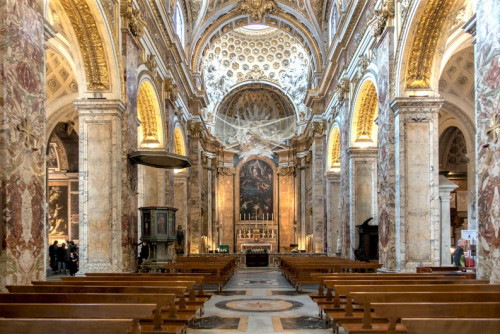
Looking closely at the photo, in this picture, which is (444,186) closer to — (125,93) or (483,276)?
(483,276)

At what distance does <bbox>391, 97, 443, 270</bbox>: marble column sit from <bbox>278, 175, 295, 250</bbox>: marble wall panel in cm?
2266

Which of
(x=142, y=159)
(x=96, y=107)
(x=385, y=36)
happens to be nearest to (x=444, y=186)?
(x=385, y=36)

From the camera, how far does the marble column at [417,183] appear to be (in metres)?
11.5

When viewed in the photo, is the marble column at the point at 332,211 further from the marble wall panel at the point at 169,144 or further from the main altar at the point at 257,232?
the main altar at the point at 257,232

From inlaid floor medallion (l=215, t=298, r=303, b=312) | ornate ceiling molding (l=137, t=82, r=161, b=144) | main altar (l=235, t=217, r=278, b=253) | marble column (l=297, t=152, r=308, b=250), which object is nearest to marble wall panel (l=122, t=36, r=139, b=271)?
inlaid floor medallion (l=215, t=298, r=303, b=312)

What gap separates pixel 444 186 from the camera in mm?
14078

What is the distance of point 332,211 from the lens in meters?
22.5

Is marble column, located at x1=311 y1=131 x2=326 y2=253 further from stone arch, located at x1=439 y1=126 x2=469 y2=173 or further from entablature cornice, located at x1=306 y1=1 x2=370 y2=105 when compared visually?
stone arch, located at x1=439 y1=126 x2=469 y2=173

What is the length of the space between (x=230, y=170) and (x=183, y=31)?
13136mm

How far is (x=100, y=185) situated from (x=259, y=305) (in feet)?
14.9

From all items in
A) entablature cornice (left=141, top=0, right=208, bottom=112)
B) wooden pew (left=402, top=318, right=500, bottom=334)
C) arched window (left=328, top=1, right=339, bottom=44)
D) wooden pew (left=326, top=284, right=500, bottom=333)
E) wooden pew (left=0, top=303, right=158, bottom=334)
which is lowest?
wooden pew (left=326, top=284, right=500, bottom=333)

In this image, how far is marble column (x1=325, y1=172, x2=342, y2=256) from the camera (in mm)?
22125

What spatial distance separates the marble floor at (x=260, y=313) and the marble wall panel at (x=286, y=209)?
20.7 metres

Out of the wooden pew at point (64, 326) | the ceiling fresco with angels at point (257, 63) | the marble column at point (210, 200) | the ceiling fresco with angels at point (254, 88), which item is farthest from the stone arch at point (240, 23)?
the wooden pew at point (64, 326)
